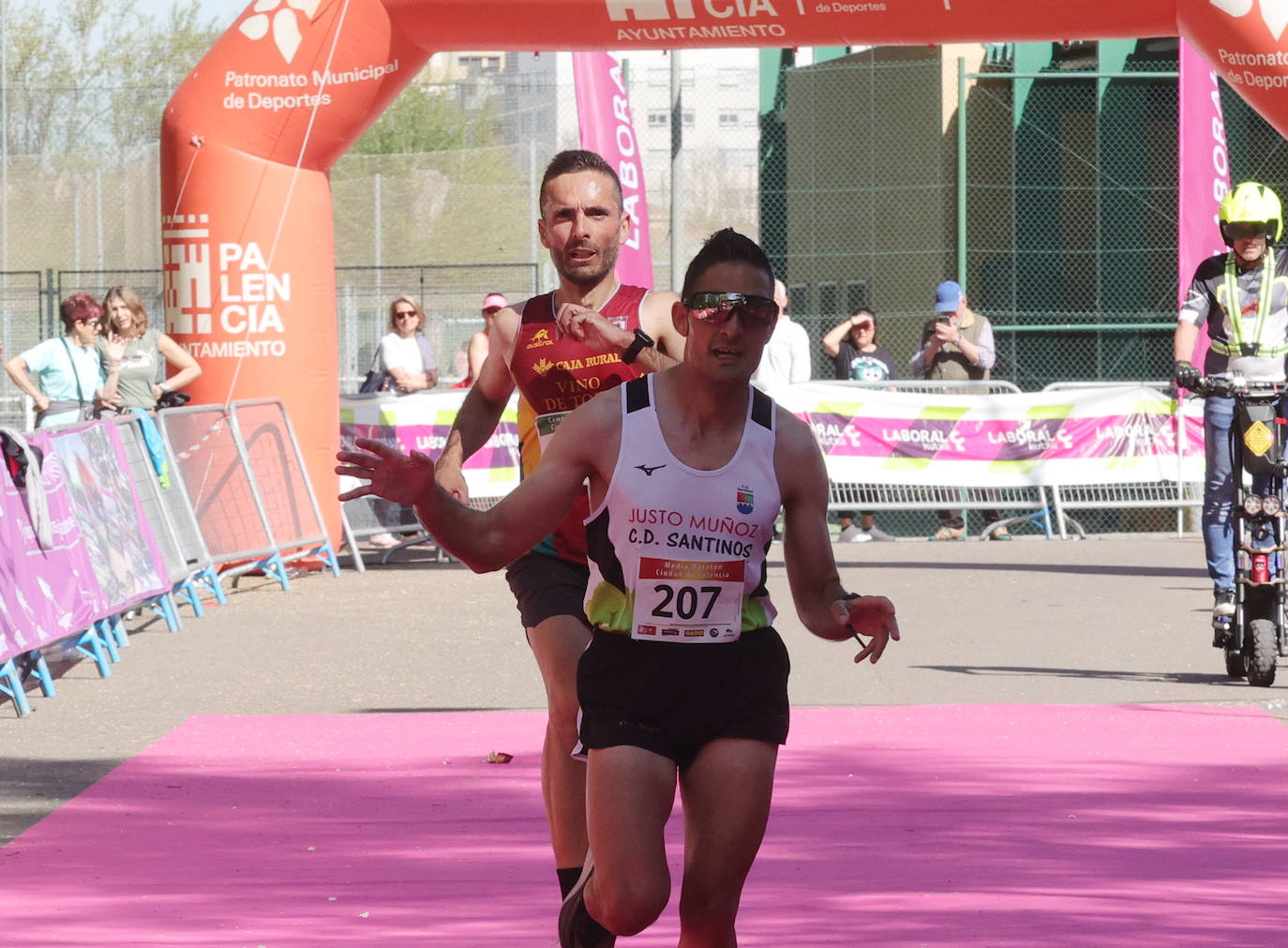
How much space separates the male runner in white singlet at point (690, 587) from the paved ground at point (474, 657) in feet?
9.75

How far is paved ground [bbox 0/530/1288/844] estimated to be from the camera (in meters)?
8.38

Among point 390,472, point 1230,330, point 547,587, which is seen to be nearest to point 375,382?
point 1230,330

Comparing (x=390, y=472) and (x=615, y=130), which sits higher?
(x=615, y=130)

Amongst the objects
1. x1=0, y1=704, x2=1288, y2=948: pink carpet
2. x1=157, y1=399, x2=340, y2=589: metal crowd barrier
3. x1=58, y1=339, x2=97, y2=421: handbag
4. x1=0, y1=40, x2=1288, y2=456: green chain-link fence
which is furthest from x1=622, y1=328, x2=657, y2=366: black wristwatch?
x1=0, y1=40, x2=1288, y2=456: green chain-link fence

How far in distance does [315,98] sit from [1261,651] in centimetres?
768

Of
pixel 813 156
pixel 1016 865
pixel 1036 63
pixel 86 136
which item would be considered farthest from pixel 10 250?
pixel 1016 865

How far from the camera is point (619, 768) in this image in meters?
3.88

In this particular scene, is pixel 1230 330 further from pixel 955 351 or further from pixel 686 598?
pixel 955 351

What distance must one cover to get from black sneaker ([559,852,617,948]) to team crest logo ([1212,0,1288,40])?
9.43 meters

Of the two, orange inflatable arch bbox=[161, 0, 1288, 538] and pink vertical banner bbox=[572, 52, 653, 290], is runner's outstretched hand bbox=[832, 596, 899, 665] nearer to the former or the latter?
orange inflatable arch bbox=[161, 0, 1288, 538]

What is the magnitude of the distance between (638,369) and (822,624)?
113cm

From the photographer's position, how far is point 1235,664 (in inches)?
350

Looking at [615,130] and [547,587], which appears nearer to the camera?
[547,587]

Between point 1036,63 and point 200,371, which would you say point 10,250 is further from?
point 1036,63
